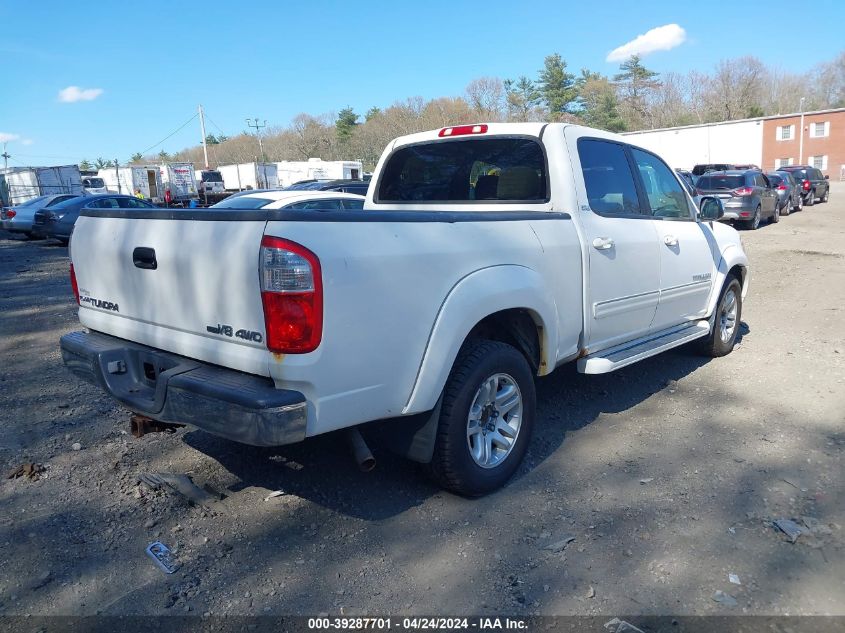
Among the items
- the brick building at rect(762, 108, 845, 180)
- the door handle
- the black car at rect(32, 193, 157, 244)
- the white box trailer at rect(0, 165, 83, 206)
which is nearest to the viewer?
the door handle

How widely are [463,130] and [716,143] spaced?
186ft

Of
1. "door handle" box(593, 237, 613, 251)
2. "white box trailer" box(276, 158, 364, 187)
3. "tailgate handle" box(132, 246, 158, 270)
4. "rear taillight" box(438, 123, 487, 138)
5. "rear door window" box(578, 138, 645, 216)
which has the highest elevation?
"white box trailer" box(276, 158, 364, 187)

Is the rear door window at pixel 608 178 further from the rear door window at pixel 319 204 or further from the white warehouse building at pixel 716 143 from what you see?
the white warehouse building at pixel 716 143

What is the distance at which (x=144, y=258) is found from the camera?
3.20 meters

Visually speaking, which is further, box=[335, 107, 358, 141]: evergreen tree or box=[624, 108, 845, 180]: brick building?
box=[335, 107, 358, 141]: evergreen tree

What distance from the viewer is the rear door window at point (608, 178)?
4.36 m

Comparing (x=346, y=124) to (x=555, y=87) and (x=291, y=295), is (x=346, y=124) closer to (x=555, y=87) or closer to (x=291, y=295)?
(x=555, y=87)

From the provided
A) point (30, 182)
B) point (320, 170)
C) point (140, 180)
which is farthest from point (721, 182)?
point (140, 180)

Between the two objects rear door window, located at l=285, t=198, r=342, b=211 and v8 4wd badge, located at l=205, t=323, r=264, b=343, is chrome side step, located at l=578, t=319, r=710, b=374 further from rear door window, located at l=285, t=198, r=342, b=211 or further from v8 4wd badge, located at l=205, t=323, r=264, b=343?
rear door window, located at l=285, t=198, r=342, b=211

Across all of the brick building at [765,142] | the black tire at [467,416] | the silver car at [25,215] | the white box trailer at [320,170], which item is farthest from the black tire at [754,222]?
the brick building at [765,142]

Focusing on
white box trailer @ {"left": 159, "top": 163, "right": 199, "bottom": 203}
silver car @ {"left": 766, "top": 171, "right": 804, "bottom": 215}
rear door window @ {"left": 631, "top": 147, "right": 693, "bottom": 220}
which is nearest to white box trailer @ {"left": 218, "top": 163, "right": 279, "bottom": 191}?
white box trailer @ {"left": 159, "top": 163, "right": 199, "bottom": 203}

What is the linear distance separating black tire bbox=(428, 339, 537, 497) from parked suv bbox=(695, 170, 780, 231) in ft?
58.3

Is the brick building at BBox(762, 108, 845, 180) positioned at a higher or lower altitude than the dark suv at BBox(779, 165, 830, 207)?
higher

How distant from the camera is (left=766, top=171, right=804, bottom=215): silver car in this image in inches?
933
